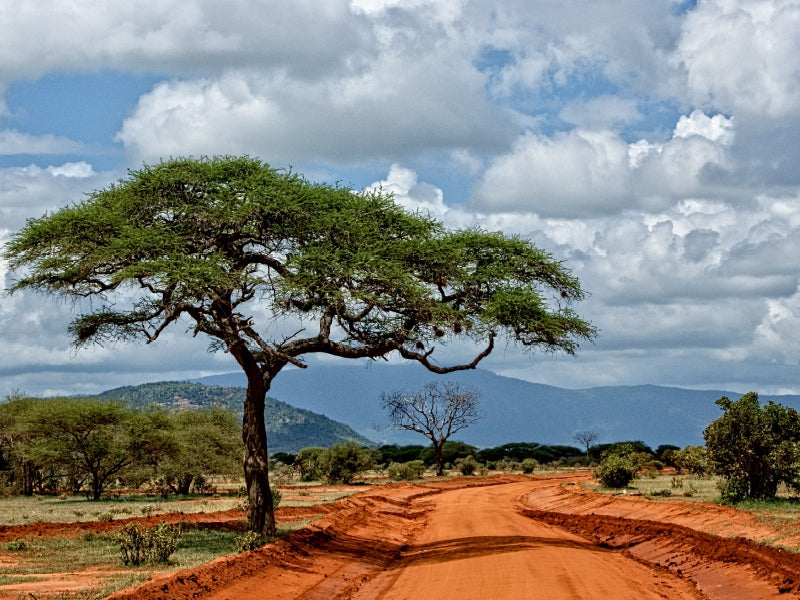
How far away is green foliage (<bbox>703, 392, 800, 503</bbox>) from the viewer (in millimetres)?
30812

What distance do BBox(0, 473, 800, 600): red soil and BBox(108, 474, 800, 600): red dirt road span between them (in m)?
0.04

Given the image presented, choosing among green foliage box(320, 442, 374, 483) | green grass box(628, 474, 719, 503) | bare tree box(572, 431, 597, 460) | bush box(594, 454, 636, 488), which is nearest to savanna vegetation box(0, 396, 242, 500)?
green foliage box(320, 442, 374, 483)

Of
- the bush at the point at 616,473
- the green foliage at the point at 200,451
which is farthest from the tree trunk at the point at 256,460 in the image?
the green foliage at the point at 200,451

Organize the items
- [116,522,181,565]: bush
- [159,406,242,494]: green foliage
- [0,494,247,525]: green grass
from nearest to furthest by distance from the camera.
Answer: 1. [116,522,181,565]: bush
2. [0,494,247,525]: green grass
3. [159,406,242,494]: green foliage

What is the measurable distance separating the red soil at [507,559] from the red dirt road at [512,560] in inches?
1.5

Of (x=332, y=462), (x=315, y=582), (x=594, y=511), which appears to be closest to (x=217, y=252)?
(x=315, y=582)

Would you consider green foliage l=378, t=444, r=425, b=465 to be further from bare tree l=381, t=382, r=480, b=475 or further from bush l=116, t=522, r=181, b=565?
bush l=116, t=522, r=181, b=565

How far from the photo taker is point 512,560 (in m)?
19.4

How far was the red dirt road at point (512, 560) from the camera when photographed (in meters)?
16.0

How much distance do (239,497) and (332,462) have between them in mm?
16545

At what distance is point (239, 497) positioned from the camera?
48.8 meters

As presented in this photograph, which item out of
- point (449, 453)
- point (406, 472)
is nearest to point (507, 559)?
point (406, 472)

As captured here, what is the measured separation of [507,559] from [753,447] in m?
15.6

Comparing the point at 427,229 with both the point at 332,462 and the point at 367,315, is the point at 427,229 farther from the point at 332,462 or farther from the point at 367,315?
the point at 332,462
